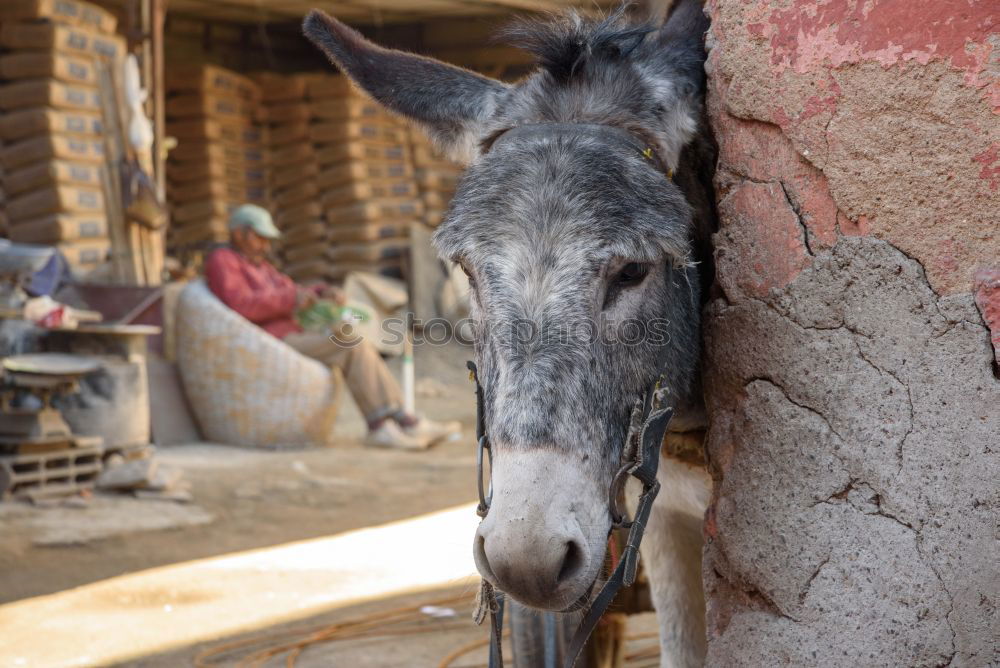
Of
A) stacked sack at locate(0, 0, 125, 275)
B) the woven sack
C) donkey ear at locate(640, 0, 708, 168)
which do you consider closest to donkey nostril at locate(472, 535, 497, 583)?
donkey ear at locate(640, 0, 708, 168)

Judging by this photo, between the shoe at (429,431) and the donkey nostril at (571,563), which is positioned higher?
the donkey nostril at (571,563)

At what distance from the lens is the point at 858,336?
5.87 feet

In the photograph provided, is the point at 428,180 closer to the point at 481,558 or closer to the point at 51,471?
the point at 51,471

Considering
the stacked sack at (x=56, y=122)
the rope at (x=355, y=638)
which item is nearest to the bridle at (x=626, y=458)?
the rope at (x=355, y=638)

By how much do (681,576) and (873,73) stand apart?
4.90ft

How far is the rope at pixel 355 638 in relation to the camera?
3.62 metres

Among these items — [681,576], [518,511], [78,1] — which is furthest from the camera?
[78,1]

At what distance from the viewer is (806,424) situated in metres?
1.84

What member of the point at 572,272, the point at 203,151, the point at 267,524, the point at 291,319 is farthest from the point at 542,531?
the point at 203,151

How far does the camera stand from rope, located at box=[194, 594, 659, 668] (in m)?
3.62

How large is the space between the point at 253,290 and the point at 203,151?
3881 mm

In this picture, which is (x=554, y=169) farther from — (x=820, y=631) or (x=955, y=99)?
(x=820, y=631)

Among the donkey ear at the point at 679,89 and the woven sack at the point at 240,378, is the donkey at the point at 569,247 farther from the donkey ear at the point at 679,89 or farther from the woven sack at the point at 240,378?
the woven sack at the point at 240,378

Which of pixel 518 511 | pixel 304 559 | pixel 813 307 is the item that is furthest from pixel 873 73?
pixel 304 559
